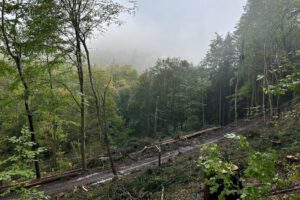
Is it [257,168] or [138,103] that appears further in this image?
[138,103]

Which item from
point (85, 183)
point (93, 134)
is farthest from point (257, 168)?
point (93, 134)

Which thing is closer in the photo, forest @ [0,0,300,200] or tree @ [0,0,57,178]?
forest @ [0,0,300,200]

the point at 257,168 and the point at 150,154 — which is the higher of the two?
the point at 257,168

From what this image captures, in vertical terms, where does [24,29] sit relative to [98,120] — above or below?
above

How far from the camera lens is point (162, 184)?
7.39 meters

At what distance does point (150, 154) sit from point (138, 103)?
17487mm

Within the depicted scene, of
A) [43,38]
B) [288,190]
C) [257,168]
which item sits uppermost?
[43,38]

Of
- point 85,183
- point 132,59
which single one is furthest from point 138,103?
point 132,59

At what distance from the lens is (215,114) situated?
102ft

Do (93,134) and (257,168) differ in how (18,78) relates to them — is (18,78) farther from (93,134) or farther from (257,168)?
(93,134)

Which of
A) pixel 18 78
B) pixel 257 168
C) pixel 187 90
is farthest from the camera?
pixel 187 90

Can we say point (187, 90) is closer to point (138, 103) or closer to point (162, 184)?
point (138, 103)

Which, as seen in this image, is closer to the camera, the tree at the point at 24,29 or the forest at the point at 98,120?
Result: the forest at the point at 98,120

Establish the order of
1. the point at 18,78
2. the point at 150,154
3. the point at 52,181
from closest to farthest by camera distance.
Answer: the point at 18,78
the point at 52,181
the point at 150,154
